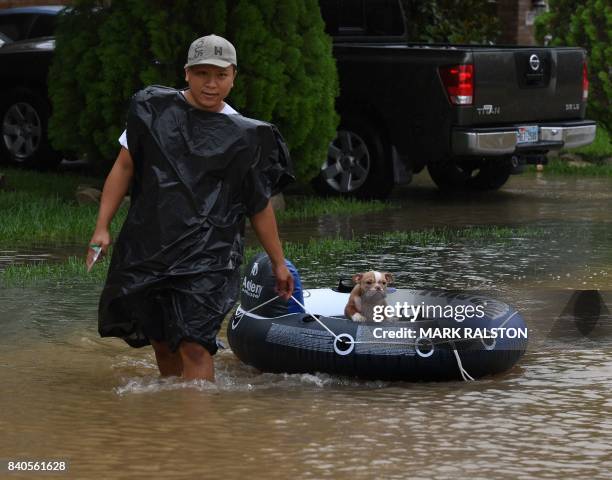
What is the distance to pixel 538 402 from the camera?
7.50 meters

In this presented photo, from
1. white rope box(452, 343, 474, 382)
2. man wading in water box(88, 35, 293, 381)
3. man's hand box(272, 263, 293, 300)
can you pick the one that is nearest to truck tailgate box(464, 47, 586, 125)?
white rope box(452, 343, 474, 382)

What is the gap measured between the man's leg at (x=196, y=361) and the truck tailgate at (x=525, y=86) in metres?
8.18

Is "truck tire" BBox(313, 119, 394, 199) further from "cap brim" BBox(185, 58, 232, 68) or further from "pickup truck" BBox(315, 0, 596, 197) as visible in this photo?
"cap brim" BBox(185, 58, 232, 68)

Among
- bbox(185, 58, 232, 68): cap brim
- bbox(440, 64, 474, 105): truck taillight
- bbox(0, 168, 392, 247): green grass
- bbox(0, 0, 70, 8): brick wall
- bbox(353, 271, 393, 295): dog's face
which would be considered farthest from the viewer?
bbox(0, 0, 70, 8): brick wall

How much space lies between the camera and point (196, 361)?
752 centimetres

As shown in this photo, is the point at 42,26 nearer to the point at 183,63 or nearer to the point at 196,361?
the point at 183,63

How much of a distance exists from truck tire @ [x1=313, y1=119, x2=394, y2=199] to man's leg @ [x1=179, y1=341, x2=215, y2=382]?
8626 millimetres

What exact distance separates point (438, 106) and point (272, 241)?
8.29 m

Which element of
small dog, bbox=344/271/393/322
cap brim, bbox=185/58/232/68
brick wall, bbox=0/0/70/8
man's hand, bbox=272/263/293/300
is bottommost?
small dog, bbox=344/271/393/322

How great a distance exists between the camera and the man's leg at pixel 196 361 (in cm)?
747

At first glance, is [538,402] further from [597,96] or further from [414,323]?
[597,96]

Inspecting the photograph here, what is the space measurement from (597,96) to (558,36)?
1.07 metres

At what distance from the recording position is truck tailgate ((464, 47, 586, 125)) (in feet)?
50.9

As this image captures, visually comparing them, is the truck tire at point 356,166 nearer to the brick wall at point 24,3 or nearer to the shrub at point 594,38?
the shrub at point 594,38
